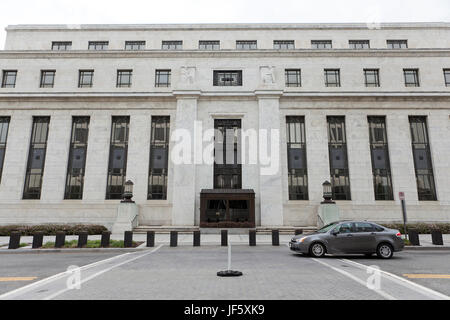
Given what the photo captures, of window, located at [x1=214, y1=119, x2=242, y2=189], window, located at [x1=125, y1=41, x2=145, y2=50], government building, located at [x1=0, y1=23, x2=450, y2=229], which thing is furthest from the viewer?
window, located at [x1=125, y1=41, x2=145, y2=50]

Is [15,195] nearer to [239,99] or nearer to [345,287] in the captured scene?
[239,99]

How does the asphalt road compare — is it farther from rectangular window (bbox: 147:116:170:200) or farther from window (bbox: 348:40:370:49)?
Result: window (bbox: 348:40:370:49)

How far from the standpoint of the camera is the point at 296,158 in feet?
88.1

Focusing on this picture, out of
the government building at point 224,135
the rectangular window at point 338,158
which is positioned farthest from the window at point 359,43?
the rectangular window at point 338,158

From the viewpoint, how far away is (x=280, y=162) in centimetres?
2616

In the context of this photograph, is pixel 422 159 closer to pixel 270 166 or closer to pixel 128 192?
pixel 270 166

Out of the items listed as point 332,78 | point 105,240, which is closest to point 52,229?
point 105,240

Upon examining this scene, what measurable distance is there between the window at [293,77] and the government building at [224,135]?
0.47 feet

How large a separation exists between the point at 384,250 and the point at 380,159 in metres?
18.0

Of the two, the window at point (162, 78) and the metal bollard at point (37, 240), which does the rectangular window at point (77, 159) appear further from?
the metal bollard at point (37, 240)

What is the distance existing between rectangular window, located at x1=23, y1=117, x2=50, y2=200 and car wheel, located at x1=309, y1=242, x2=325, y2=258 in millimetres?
25875

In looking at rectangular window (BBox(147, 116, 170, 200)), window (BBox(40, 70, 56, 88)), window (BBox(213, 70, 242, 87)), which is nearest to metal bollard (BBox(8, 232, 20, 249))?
rectangular window (BBox(147, 116, 170, 200))

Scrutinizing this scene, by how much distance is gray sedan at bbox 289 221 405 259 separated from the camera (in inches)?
437
